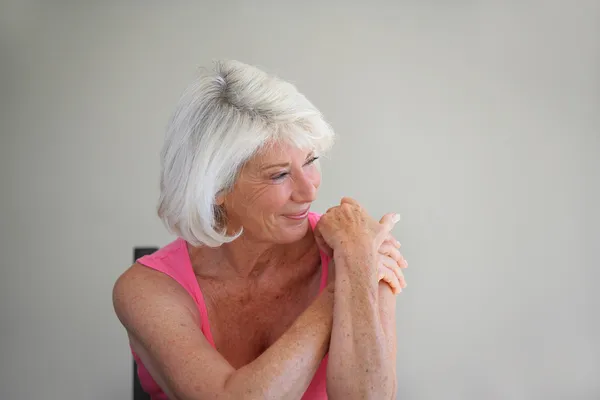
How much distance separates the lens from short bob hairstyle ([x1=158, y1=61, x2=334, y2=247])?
1.33 meters

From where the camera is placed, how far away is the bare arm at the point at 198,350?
121cm

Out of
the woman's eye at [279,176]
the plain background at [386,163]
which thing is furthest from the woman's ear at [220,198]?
the plain background at [386,163]

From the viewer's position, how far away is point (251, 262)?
1582 millimetres

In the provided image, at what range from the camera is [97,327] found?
2.94 metres

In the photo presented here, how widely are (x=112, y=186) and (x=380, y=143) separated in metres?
1.21

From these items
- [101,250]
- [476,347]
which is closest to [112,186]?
[101,250]

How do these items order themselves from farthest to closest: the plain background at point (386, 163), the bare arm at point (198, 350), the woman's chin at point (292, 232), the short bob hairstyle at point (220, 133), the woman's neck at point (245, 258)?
the plain background at point (386, 163) → the woman's neck at point (245, 258) → the woman's chin at point (292, 232) → the short bob hairstyle at point (220, 133) → the bare arm at point (198, 350)

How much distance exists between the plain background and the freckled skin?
1.39m

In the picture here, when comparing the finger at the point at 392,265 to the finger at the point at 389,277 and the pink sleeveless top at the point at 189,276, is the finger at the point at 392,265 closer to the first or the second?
the finger at the point at 389,277

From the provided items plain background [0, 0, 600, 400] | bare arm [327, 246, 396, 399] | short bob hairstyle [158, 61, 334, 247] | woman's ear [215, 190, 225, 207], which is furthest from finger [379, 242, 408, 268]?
plain background [0, 0, 600, 400]

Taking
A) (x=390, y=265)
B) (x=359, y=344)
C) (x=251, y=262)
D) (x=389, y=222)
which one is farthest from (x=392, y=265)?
(x=251, y=262)

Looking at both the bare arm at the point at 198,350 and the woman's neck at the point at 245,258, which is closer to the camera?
the bare arm at the point at 198,350

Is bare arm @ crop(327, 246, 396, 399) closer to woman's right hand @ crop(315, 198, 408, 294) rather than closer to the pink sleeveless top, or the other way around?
woman's right hand @ crop(315, 198, 408, 294)

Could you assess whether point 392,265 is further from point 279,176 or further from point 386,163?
point 386,163
